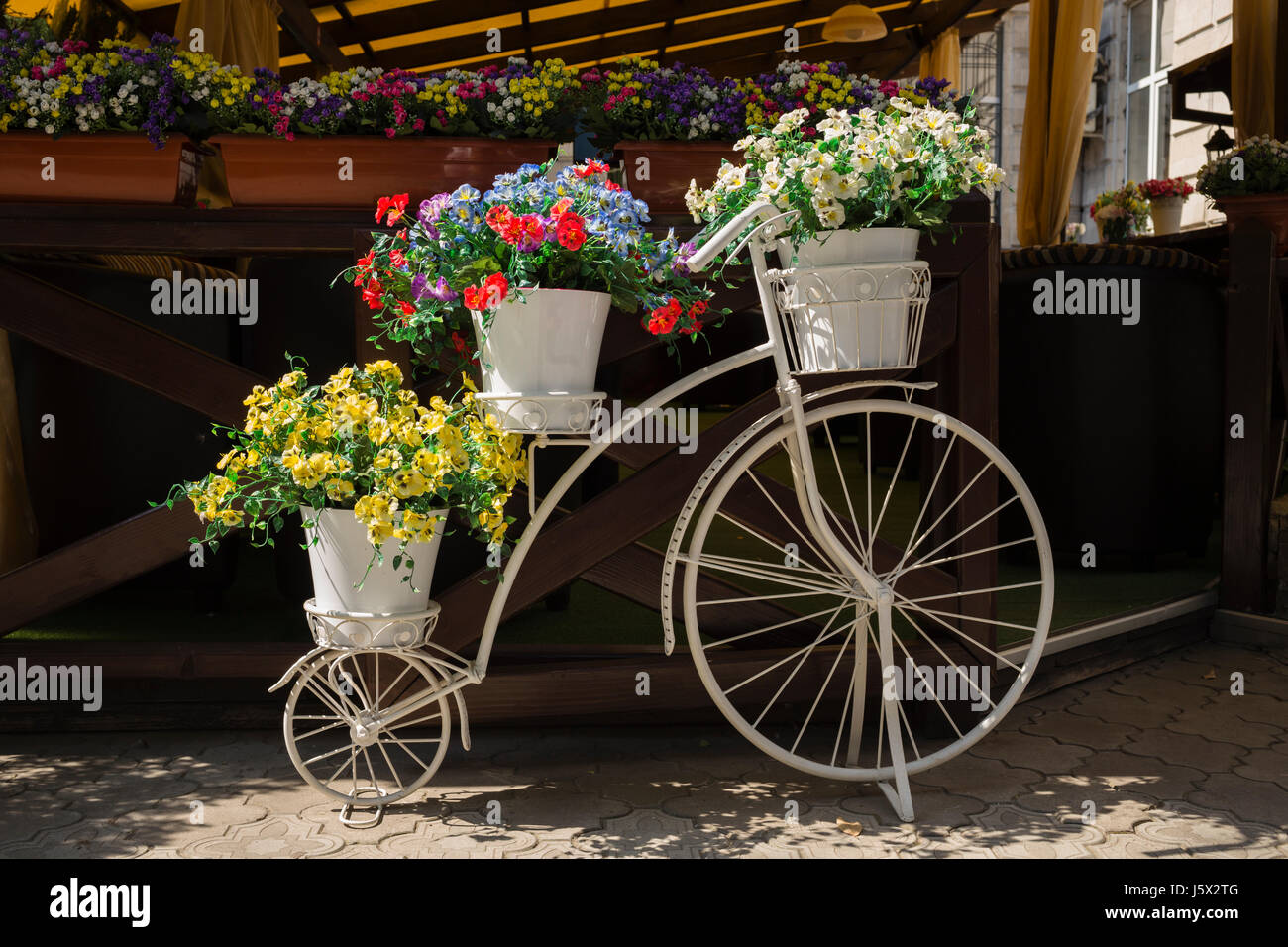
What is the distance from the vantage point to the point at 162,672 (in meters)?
2.82

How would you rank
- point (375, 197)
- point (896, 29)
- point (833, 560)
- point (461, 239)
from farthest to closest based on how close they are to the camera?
point (896, 29), point (375, 197), point (833, 560), point (461, 239)

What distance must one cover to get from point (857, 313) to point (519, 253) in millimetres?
609

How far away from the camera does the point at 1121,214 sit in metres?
6.53

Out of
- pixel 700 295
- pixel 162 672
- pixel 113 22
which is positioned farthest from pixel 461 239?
pixel 113 22

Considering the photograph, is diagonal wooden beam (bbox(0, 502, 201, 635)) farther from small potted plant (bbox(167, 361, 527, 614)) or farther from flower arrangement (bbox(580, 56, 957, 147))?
flower arrangement (bbox(580, 56, 957, 147))

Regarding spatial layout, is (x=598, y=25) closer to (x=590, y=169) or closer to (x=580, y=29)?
(x=580, y=29)

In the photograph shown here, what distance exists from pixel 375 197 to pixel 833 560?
1.32m

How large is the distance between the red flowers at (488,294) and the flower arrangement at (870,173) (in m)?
0.48

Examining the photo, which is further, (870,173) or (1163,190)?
(1163,190)

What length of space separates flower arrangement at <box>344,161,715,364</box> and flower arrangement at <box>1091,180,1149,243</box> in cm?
496

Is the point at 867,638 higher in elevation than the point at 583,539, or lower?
lower

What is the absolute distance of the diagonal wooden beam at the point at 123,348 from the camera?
2783mm

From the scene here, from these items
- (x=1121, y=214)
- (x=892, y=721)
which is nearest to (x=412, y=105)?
(x=892, y=721)
